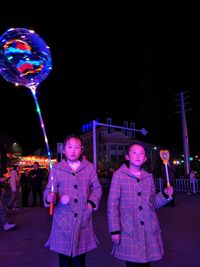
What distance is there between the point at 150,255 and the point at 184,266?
1569mm

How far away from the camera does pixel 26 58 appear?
411cm

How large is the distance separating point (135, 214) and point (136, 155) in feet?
2.12

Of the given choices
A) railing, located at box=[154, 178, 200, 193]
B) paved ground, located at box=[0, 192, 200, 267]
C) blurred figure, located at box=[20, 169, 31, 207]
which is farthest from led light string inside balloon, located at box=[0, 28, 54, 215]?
railing, located at box=[154, 178, 200, 193]

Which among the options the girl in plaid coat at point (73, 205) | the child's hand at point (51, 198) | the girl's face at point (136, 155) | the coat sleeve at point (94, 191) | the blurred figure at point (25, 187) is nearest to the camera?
the child's hand at point (51, 198)

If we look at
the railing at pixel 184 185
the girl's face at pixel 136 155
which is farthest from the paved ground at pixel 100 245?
the railing at pixel 184 185

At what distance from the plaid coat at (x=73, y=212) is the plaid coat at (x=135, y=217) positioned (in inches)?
9.5

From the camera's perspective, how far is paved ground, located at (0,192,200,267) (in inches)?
171

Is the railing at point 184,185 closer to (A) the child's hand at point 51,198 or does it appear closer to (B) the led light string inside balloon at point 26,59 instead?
(B) the led light string inside balloon at point 26,59

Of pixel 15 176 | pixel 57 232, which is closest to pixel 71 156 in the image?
pixel 57 232

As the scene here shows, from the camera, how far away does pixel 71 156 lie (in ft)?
10.5

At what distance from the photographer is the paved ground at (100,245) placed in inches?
171

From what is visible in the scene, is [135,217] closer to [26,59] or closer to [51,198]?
[51,198]

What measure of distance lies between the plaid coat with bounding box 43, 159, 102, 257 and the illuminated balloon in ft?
5.04

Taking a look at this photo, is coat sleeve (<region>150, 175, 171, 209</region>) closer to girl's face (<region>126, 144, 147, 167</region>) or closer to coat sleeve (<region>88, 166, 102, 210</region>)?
girl's face (<region>126, 144, 147, 167</region>)
